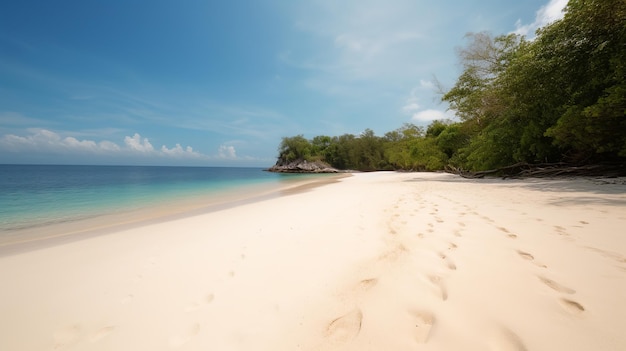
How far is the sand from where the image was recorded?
1283 millimetres

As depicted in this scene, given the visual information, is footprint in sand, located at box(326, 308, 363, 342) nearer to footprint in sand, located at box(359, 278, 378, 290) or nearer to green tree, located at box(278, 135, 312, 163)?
footprint in sand, located at box(359, 278, 378, 290)

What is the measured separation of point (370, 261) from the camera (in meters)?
2.37

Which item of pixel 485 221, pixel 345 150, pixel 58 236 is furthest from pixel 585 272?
pixel 345 150

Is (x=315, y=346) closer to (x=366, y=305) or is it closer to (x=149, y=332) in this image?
(x=366, y=305)

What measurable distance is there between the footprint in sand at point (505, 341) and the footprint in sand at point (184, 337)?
68.4 inches

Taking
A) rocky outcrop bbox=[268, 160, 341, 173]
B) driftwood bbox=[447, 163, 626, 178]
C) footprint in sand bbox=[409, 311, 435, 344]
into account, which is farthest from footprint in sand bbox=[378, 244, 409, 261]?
rocky outcrop bbox=[268, 160, 341, 173]

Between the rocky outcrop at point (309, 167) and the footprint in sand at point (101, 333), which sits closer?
the footprint in sand at point (101, 333)

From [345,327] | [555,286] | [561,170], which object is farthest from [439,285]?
[561,170]

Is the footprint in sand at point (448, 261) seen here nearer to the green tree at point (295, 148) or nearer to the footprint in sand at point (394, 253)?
the footprint in sand at point (394, 253)

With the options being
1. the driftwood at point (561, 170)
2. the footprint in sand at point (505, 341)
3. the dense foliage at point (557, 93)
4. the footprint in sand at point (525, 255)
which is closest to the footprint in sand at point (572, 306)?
the footprint in sand at point (505, 341)

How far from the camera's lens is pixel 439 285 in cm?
175

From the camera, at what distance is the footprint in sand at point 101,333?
1.58 m

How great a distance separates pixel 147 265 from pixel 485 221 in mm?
4620

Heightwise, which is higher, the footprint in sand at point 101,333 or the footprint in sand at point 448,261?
the footprint in sand at point 448,261
